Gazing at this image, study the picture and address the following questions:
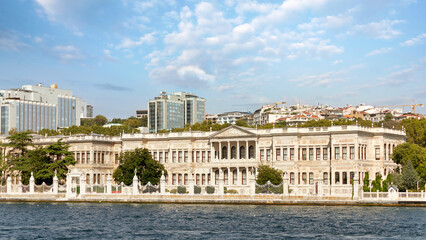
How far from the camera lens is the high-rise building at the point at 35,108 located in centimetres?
14488

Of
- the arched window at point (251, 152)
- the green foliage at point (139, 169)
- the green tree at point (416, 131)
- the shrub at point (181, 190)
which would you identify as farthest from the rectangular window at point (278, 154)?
the green tree at point (416, 131)

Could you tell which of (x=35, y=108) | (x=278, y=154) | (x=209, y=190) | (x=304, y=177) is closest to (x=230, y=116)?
(x=35, y=108)

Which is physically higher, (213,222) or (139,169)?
(139,169)

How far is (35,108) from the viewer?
152m

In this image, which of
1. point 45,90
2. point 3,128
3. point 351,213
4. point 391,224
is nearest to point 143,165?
point 351,213

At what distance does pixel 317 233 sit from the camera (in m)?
35.2

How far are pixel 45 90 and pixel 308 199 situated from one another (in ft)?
381

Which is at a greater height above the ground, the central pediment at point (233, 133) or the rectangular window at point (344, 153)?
the central pediment at point (233, 133)

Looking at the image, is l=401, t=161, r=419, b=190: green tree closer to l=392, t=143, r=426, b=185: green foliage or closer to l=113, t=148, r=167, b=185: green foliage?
l=392, t=143, r=426, b=185: green foliage

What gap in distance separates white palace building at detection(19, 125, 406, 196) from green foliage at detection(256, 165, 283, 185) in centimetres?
148

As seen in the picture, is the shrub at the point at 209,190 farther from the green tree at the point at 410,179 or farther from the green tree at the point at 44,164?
the green tree at the point at 44,164

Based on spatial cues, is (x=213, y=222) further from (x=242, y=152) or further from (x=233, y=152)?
(x=233, y=152)

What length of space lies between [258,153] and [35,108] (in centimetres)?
9273

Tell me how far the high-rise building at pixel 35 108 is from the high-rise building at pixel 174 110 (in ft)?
67.9
